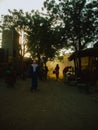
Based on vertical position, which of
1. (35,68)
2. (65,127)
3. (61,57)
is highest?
(61,57)

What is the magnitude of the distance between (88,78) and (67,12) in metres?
18.7

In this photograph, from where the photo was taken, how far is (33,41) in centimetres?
5609

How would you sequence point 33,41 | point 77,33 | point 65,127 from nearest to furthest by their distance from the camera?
point 65,127 < point 77,33 < point 33,41

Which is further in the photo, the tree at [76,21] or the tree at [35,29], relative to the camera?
the tree at [35,29]

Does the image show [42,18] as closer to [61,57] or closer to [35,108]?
[61,57]

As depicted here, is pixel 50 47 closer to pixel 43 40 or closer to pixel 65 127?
pixel 43 40

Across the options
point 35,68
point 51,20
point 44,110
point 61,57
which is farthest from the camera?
point 61,57

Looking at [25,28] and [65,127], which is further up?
[25,28]

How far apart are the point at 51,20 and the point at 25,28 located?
13092 millimetres

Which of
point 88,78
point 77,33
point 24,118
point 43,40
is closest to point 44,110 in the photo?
point 24,118

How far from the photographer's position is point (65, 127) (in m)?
7.32

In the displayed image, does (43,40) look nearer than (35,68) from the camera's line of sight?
No

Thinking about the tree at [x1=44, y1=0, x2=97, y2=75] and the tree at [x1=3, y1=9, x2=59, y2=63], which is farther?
the tree at [x1=3, y1=9, x2=59, y2=63]

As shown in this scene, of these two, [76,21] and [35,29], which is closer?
[76,21]
